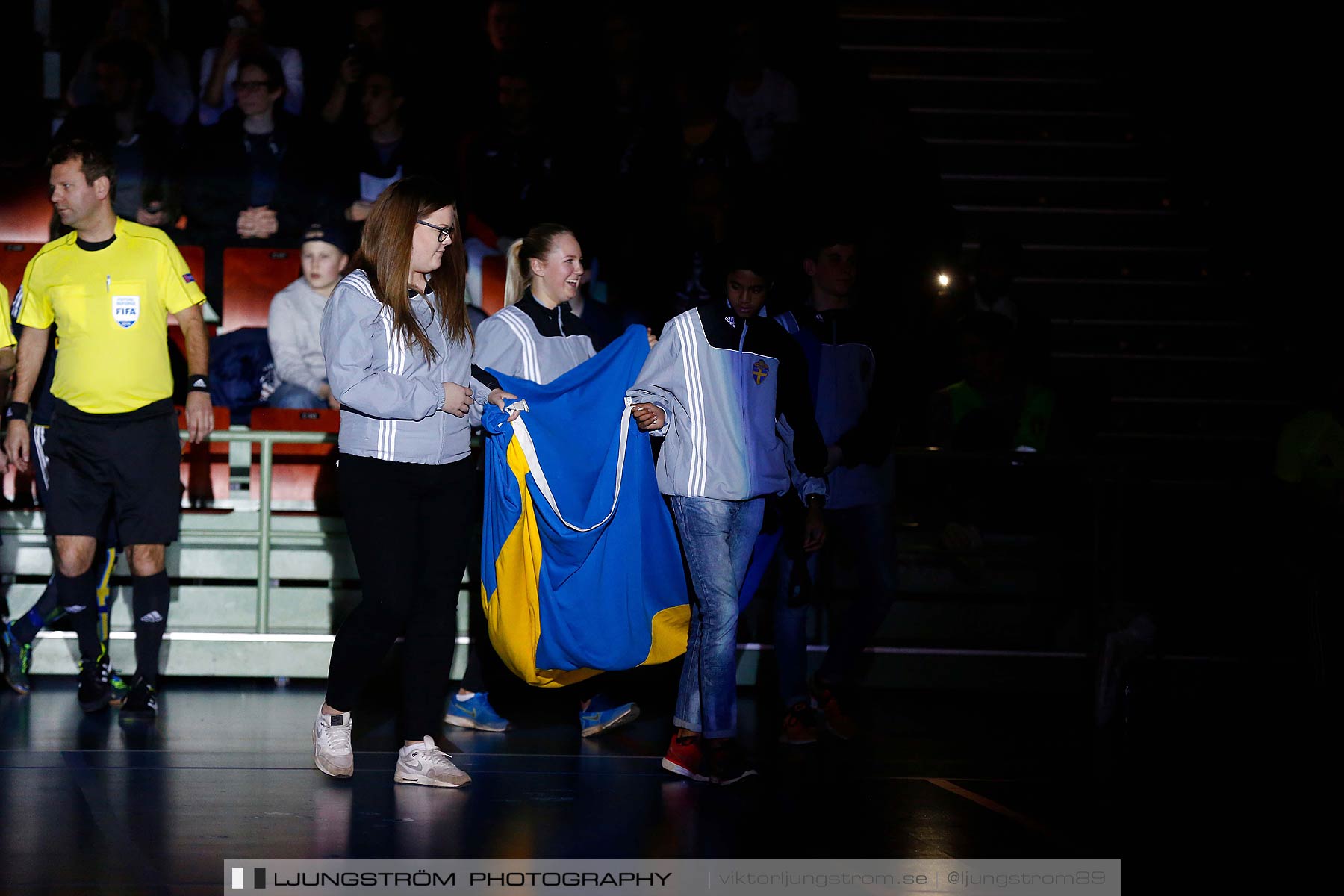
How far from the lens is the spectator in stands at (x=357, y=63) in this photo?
7789mm

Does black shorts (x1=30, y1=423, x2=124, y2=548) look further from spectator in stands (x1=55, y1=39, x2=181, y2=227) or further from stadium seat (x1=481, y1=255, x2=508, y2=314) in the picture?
stadium seat (x1=481, y1=255, x2=508, y2=314)

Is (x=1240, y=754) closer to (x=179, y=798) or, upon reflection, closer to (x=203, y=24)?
(x=179, y=798)

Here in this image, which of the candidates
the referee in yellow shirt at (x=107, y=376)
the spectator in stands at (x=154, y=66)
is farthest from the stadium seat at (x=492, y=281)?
the referee in yellow shirt at (x=107, y=376)

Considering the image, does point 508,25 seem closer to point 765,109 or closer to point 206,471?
point 765,109

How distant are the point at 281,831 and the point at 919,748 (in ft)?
7.23

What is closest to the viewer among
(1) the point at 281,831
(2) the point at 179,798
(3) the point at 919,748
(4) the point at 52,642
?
(1) the point at 281,831

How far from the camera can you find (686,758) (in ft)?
13.9

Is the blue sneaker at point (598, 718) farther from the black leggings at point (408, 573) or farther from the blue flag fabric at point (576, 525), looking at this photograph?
the black leggings at point (408, 573)

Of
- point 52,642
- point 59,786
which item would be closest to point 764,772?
point 59,786

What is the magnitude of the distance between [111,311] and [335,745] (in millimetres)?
1774

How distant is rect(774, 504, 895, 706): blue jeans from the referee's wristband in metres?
2.63

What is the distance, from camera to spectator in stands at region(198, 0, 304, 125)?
7.99 metres

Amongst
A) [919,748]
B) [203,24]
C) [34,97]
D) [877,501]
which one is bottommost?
[919,748]

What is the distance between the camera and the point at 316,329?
6.65 m
